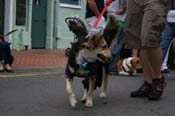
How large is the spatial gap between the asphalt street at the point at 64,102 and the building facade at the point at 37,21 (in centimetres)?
821

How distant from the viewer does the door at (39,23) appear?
55.0ft

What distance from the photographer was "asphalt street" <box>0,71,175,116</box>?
519 cm

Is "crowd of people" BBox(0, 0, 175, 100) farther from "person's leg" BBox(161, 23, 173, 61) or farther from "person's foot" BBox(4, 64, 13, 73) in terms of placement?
"person's foot" BBox(4, 64, 13, 73)

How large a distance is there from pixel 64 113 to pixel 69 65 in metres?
0.55

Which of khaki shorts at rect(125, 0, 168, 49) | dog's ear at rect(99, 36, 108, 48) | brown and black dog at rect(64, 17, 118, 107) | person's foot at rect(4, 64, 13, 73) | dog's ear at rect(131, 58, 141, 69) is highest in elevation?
khaki shorts at rect(125, 0, 168, 49)

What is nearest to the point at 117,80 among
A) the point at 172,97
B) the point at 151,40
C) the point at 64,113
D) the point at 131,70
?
the point at 131,70

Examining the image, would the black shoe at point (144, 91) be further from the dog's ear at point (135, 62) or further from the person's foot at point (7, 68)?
the person's foot at point (7, 68)

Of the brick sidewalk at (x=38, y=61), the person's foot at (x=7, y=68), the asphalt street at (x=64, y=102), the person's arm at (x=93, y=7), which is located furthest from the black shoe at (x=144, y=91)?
the brick sidewalk at (x=38, y=61)

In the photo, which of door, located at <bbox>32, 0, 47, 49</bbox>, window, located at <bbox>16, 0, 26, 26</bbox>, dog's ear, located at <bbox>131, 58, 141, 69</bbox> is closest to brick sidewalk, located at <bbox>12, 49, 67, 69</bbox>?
dog's ear, located at <bbox>131, 58, 141, 69</bbox>

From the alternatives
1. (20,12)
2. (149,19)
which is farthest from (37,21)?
(149,19)

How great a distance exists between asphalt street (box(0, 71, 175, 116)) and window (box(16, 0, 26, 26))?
28.3ft

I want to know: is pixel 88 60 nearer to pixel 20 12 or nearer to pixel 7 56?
pixel 7 56

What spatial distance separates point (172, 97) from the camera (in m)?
6.23

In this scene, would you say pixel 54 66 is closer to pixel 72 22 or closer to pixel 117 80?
pixel 117 80
